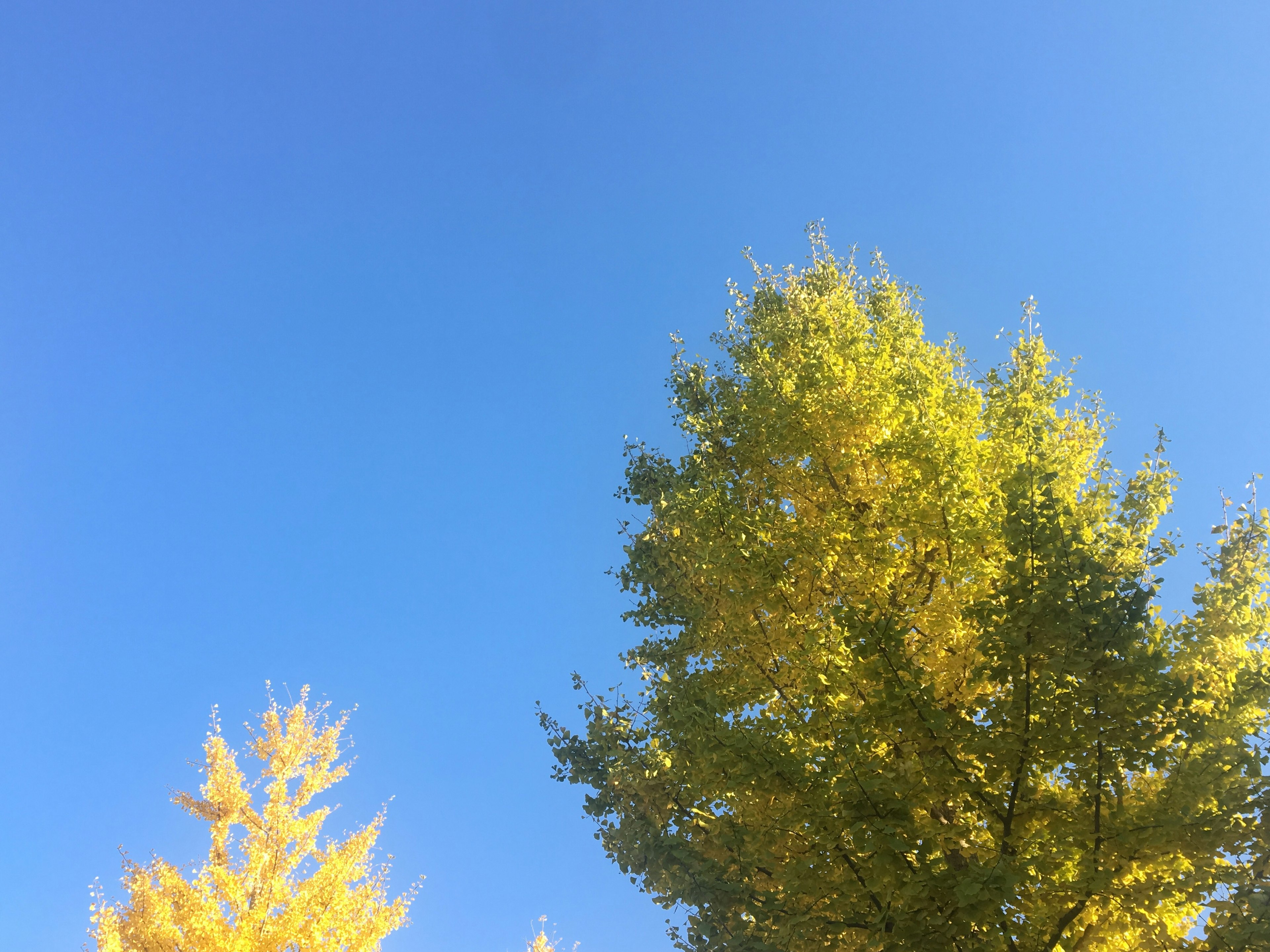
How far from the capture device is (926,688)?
3801mm

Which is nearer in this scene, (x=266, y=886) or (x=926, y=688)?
(x=926, y=688)

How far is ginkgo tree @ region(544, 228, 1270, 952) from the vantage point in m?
3.74

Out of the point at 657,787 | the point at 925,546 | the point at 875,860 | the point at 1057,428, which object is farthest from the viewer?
the point at 1057,428

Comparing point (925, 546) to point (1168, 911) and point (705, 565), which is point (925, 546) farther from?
point (1168, 911)

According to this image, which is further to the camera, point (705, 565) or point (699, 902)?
point (705, 565)

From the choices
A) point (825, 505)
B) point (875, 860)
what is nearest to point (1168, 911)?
point (875, 860)

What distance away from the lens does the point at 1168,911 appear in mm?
4598

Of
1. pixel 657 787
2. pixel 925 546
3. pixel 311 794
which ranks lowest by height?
pixel 657 787

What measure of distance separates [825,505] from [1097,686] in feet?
9.37

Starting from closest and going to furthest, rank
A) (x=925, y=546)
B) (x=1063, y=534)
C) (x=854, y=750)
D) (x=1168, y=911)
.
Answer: (x=854, y=750), (x=1063, y=534), (x=1168, y=911), (x=925, y=546)

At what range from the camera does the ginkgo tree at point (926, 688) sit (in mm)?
3736

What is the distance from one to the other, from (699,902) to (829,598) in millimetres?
2528

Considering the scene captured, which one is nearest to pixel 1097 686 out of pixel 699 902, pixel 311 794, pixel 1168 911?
pixel 1168 911

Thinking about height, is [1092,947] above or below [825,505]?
below
